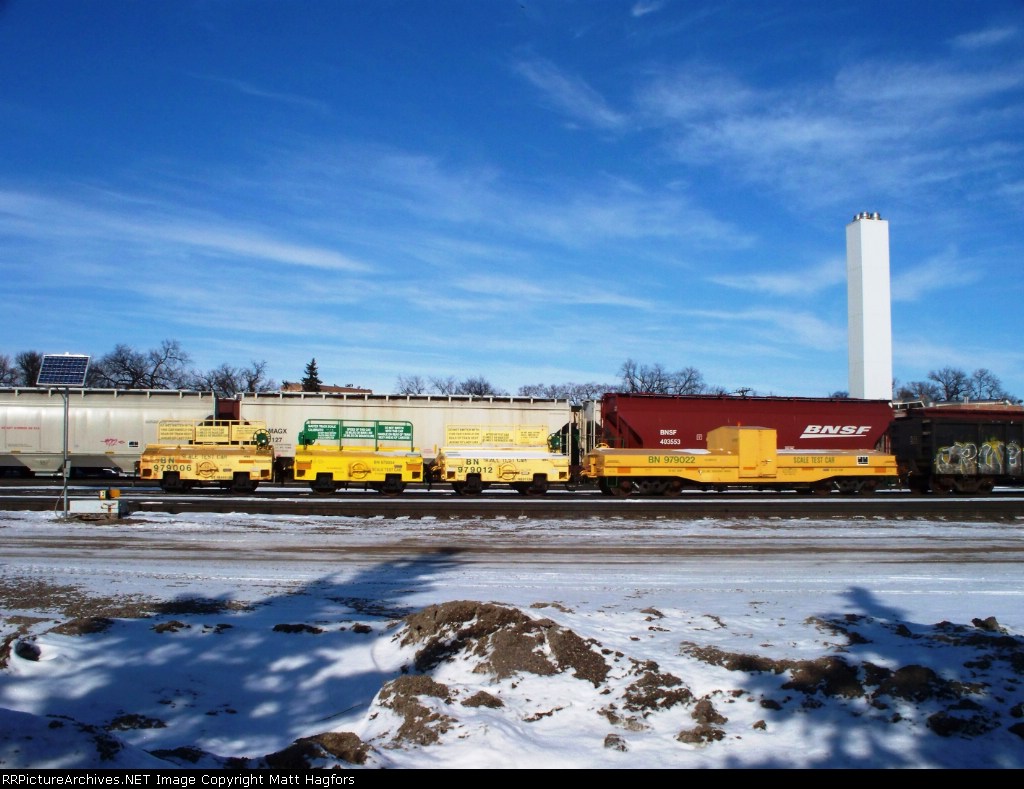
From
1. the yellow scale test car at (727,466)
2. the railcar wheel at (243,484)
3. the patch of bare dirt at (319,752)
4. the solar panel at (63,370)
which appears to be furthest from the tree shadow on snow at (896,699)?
the railcar wheel at (243,484)

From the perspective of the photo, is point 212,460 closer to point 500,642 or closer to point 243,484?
point 243,484

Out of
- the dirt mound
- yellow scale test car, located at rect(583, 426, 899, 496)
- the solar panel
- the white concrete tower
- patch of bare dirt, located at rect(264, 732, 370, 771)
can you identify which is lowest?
patch of bare dirt, located at rect(264, 732, 370, 771)

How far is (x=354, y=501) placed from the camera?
21203 millimetres

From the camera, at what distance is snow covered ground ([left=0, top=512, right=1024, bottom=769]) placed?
4312 mm

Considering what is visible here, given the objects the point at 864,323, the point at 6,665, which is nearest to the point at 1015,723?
the point at 6,665

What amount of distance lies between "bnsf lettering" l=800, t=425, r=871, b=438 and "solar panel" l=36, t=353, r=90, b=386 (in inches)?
994

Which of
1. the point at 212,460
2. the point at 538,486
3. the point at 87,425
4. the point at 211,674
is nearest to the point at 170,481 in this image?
the point at 212,460

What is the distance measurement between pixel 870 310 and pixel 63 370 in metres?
59.1

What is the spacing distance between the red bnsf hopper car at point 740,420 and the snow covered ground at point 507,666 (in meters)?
15.1

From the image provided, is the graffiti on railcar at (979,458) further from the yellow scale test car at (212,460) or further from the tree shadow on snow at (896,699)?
the yellow scale test car at (212,460)

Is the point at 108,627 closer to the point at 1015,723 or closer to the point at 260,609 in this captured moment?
the point at 260,609

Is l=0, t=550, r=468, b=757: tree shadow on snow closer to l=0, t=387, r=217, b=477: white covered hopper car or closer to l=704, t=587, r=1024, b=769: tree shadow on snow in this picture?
l=704, t=587, r=1024, b=769: tree shadow on snow

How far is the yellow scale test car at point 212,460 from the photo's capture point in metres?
24.6

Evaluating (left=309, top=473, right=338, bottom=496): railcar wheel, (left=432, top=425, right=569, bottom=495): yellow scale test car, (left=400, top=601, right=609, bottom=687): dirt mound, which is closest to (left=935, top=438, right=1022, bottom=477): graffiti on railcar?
(left=432, top=425, right=569, bottom=495): yellow scale test car
